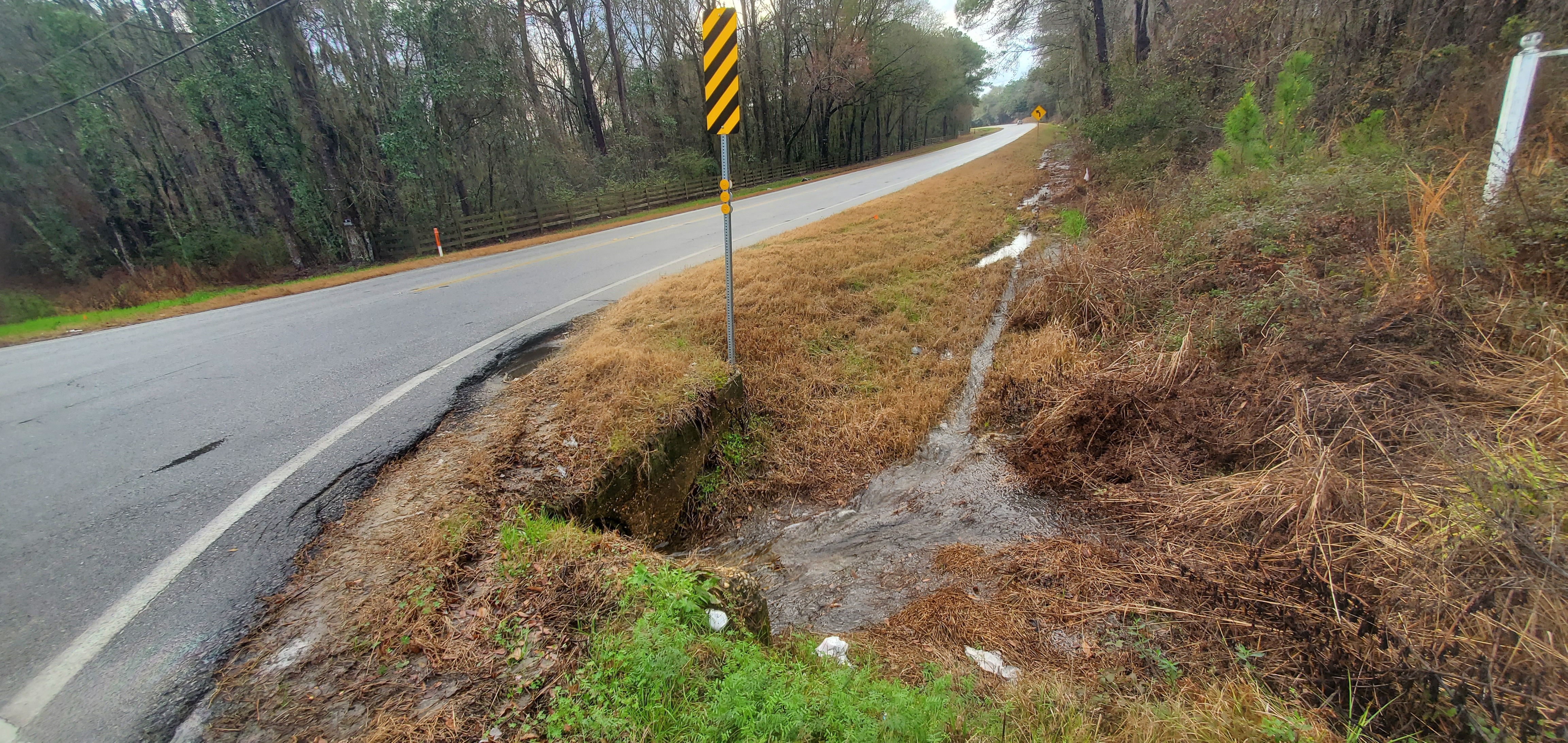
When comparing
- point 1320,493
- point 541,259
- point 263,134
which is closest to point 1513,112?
point 1320,493

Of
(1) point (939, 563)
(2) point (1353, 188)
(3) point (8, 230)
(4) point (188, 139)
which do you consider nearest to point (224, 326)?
(1) point (939, 563)

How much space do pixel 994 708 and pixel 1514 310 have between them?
4384mm

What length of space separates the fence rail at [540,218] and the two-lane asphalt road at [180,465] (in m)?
10.9

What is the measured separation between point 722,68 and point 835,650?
429cm

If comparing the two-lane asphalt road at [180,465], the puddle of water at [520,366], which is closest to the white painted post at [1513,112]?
the puddle of water at [520,366]

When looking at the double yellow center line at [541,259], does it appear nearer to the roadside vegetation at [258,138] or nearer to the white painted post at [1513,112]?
the roadside vegetation at [258,138]

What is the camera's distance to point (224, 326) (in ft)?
23.6

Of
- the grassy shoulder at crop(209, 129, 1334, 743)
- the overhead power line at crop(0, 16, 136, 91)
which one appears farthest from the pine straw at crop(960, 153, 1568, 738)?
the overhead power line at crop(0, 16, 136, 91)

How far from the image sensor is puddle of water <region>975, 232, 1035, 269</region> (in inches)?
397

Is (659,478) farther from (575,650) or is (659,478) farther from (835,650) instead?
(575,650)

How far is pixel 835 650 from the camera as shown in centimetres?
310

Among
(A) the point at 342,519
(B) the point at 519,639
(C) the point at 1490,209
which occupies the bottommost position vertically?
(B) the point at 519,639

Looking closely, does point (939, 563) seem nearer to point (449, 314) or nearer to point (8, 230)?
point (449, 314)

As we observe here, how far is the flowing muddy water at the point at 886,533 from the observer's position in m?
3.79
